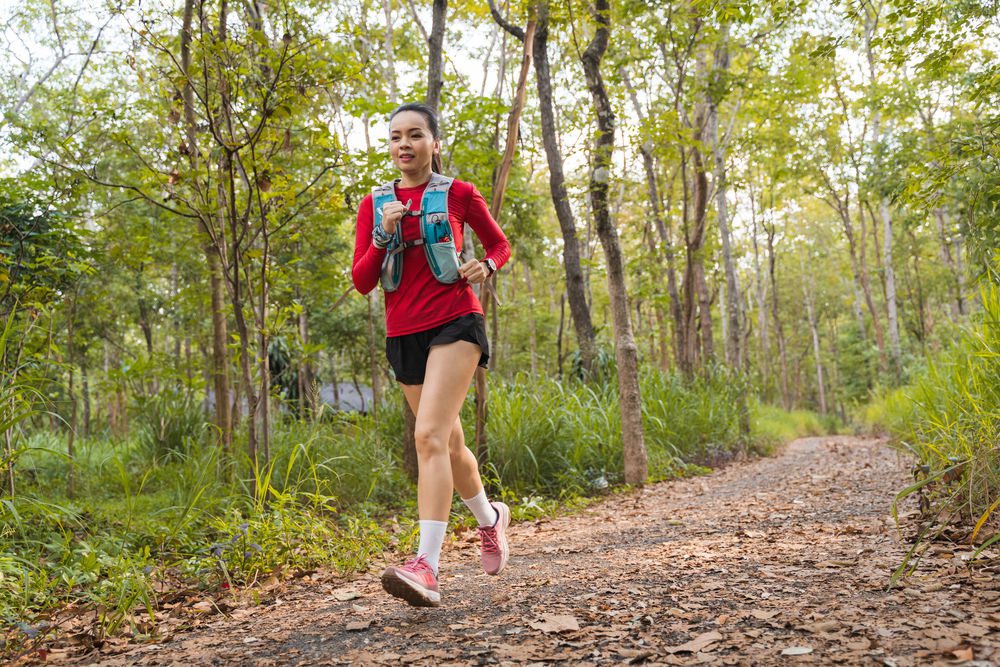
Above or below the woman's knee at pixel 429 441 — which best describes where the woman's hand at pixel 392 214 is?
above

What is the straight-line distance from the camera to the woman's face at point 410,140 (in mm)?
3088

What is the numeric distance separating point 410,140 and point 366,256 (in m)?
0.54

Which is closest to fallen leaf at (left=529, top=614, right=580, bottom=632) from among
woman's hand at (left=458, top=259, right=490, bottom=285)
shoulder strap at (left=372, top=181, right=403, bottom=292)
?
woman's hand at (left=458, top=259, right=490, bottom=285)

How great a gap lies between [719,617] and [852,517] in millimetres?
2373

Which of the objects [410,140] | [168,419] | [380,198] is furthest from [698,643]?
[168,419]

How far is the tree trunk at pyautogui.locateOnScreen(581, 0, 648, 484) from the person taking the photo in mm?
6797

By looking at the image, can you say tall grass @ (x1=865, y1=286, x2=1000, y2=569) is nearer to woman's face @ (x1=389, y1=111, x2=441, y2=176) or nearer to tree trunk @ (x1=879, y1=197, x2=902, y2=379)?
woman's face @ (x1=389, y1=111, x2=441, y2=176)

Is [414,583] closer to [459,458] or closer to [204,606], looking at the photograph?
[459,458]

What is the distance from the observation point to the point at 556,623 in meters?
2.53

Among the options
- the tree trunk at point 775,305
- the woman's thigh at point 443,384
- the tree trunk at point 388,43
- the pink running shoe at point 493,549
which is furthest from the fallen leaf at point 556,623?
the tree trunk at point 775,305

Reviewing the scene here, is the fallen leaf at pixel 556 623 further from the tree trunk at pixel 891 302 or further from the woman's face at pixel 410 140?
the tree trunk at pixel 891 302

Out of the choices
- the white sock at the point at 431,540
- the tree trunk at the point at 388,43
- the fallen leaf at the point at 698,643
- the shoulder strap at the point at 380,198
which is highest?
the tree trunk at the point at 388,43

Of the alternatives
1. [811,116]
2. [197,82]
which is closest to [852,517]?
[197,82]

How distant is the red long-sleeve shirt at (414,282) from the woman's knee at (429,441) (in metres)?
0.43
